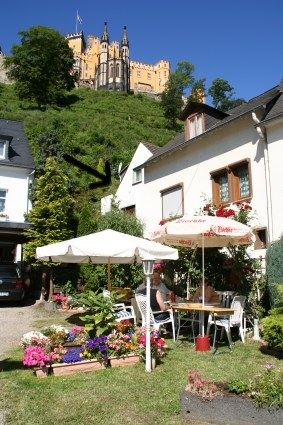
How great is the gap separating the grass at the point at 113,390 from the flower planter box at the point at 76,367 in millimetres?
151

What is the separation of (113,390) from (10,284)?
1065 cm

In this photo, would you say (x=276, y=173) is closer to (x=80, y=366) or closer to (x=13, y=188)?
(x=80, y=366)

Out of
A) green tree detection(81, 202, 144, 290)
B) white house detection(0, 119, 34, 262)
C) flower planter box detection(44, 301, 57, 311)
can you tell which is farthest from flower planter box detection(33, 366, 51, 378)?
white house detection(0, 119, 34, 262)

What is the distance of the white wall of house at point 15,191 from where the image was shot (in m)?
24.9

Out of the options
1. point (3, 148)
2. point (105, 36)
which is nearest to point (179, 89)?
point (105, 36)

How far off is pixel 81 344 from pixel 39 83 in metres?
66.5

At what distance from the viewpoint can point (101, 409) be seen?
4.87 metres

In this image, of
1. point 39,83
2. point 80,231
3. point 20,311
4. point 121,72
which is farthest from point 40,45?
point 20,311

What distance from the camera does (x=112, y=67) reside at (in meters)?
107

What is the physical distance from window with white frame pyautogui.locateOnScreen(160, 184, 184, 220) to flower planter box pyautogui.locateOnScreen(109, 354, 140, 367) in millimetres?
10828

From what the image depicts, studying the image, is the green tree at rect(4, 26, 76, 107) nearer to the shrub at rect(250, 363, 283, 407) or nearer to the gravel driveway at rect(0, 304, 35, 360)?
the gravel driveway at rect(0, 304, 35, 360)

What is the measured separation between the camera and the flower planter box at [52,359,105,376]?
6.16 m

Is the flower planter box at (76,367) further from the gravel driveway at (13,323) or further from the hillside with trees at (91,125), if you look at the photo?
the hillside with trees at (91,125)

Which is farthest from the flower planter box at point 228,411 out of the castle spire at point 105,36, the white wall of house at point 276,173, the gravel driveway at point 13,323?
the castle spire at point 105,36
